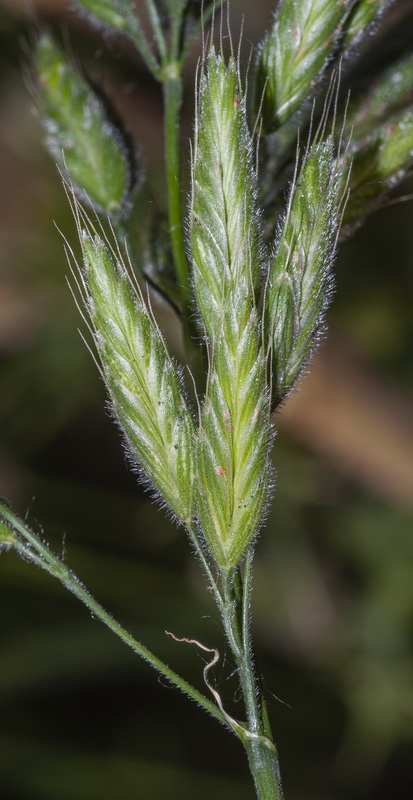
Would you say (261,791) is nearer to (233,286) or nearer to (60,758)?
(233,286)

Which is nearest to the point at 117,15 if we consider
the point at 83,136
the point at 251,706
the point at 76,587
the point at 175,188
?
the point at 83,136

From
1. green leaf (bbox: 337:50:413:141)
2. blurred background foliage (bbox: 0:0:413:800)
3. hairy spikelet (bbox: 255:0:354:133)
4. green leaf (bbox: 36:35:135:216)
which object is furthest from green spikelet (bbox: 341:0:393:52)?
blurred background foliage (bbox: 0:0:413:800)

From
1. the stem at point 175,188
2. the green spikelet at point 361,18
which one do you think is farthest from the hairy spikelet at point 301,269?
the green spikelet at point 361,18

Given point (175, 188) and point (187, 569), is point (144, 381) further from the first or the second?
point (187, 569)

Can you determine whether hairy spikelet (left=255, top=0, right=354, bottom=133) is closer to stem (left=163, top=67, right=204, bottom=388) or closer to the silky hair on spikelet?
stem (left=163, top=67, right=204, bottom=388)

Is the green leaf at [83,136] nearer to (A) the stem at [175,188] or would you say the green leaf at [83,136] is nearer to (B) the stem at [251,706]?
(A) the stem at [175,188]

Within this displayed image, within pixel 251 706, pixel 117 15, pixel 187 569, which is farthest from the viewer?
pixel 187 569

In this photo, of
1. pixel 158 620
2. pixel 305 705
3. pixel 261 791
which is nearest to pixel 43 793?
pixel 158 620
